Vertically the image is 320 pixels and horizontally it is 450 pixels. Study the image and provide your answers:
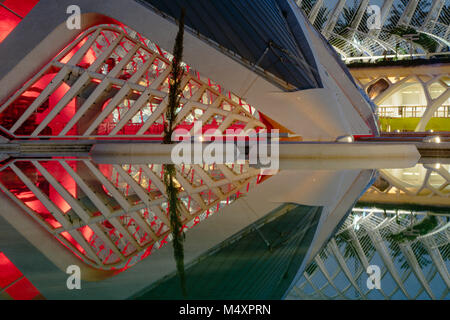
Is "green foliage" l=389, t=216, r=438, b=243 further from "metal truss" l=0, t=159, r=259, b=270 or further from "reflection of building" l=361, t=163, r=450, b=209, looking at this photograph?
"metal truss" l=0, t=159, r=259, b=270

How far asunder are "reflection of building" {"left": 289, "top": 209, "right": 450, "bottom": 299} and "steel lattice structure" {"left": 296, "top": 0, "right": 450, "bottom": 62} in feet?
123

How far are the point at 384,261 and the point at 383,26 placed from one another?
42.0 meters

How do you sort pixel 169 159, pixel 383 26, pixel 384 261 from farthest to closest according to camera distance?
pixel 383 26 → pixel 169 159 → pixel 384 261

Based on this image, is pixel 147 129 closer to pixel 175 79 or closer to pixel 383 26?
pixel 175 79

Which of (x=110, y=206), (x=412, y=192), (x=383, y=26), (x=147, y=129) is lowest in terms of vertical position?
(x=412, y=192)

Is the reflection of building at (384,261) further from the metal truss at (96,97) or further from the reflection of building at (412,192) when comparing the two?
the metal truss at (96,97)

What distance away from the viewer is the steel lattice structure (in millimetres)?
A: 39781

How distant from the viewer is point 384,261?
12.1 ft

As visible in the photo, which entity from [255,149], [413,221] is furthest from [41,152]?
[413,221]

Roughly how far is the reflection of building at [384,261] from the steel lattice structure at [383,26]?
123 feet

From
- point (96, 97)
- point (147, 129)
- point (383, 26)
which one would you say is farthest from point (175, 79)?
point (383, 26)

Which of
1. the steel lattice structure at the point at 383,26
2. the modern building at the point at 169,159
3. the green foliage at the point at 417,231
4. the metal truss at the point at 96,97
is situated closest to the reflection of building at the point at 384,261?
the green foliage at the point at 417,231

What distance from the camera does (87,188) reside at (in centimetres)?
862
